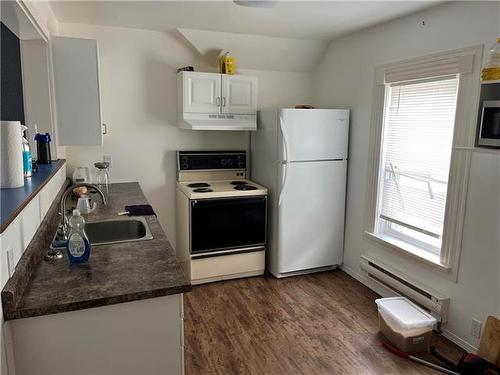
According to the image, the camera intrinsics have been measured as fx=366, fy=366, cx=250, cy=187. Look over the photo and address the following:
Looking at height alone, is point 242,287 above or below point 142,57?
below

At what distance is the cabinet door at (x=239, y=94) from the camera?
3.48m

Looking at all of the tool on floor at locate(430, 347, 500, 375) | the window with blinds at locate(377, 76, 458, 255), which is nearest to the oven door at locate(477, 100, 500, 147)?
the window with blinds at locate(377, 76, 458, 255)

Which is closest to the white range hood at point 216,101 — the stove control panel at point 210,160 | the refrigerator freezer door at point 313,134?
the stove control panel at point 210,160

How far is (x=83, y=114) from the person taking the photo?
2949mm

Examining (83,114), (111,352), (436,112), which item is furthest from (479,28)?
(83,114)

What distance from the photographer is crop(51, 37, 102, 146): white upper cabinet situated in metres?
2.83

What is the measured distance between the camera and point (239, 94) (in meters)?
3.54

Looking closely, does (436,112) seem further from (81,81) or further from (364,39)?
(81,81)

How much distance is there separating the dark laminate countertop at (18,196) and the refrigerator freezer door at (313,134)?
193 centimetres

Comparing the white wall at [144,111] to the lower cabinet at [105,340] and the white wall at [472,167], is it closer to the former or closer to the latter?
the white wall at [472,167]

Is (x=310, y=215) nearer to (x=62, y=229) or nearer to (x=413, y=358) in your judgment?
(x=413, y=358)

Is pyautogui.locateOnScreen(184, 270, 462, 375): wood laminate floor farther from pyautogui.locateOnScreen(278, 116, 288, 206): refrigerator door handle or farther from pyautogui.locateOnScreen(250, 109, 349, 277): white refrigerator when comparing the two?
pyautogui.locateOnScreen(278, 116, 288, 206): refrigerator door handle

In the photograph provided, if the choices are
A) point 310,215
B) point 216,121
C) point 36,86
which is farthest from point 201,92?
point 310,215

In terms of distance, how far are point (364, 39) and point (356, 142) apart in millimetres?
923
